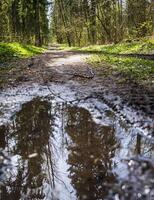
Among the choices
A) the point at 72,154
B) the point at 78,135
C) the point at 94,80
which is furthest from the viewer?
the point at 94,80

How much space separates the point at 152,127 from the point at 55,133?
1538mm

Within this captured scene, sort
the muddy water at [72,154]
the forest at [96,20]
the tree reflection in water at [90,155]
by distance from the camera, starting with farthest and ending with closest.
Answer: the forest at [96,20]
the tree reflection in water at [90,155]
the muddy water at [72,154]

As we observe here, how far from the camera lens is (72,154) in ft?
15.6

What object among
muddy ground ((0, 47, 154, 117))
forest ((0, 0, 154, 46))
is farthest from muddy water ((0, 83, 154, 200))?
forest ((0, 0, 154, 46))

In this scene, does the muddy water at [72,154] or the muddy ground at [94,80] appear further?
the muddy ground at [94,80]

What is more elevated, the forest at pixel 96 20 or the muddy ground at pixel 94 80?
the forest at pixel 96 20

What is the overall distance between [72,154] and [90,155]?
266 mm

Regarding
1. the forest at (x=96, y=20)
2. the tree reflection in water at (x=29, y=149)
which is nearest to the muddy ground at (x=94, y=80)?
the tree reflection in water at (x=29, y=149)

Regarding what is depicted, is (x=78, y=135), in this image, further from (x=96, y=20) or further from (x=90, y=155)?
(x=96, y=20)

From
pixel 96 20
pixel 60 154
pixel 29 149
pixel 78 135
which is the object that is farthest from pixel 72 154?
pixel 96 20

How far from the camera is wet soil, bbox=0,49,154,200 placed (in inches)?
146

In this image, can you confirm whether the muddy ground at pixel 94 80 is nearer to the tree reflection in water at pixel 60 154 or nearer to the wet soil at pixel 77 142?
the wet soil at pixel 77 142

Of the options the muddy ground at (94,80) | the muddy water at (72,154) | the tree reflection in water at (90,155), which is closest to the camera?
the muddy water at (72,154)

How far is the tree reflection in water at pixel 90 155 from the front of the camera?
12.4ft
